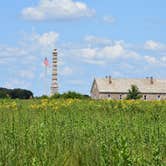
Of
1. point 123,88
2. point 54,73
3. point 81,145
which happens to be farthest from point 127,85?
point 81,145

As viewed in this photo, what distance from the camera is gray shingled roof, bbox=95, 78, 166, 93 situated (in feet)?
373

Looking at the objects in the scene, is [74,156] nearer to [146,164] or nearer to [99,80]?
[146,164]

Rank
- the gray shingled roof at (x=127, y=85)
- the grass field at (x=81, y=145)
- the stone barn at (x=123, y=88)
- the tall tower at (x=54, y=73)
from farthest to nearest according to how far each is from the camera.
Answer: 1. the gray shingled roof at (x=127, y=85)
2. the stone barn at (x=123, y=88)
3. the tall tower at (x=54, y=73)
4. the grass field at (x=81, y=145)

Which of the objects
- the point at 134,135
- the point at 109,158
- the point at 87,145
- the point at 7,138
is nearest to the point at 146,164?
the point at 109,158

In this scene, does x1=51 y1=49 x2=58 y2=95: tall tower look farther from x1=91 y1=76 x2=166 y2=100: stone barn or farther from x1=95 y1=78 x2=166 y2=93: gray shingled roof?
x1=95 y1=78 x2=166 y2=93: gray shingled roof

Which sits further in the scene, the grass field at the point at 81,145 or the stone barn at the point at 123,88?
the stone barn at the point at 123,88

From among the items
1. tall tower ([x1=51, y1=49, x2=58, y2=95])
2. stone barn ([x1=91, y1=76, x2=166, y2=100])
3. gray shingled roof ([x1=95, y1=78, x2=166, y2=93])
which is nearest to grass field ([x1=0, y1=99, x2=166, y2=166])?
tall tower ([x1=51, y1=49, x2=58, y2=95])

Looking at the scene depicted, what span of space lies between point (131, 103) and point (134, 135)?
12728 mm

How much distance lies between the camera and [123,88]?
114m

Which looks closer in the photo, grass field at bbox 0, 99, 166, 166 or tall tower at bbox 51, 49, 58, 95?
grass field at bbox 0, 99, 166, 166

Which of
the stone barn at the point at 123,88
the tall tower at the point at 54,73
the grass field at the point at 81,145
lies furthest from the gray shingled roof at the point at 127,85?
the grass field at the point at 81,145

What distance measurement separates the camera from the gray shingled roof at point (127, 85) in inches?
4471

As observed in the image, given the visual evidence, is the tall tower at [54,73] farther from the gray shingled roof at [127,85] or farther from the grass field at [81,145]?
the grass field at [81,145]

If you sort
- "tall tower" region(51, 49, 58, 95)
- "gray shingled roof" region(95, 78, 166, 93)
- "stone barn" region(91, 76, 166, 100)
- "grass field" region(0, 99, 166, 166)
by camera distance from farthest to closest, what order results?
"gray shingled roof" region(95, 78, 166, 93) < "stone barn" region(91, 76, 166, 100) < "tall tower" region(51, 49, 58, 95) < "grass field" region(0, 99, 166, 166)
